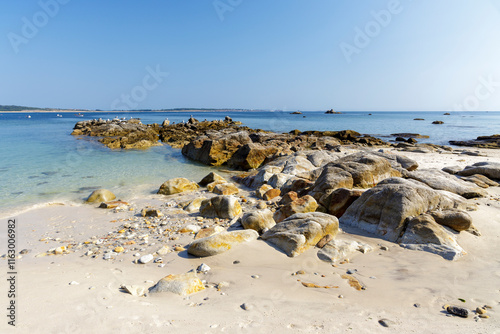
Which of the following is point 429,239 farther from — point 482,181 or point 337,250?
point 482,181

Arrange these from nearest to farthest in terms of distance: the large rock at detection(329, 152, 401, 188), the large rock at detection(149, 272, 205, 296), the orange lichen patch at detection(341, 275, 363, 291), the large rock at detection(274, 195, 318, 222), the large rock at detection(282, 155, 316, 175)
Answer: the large rock at detection(149, 272, 205, 296)
the orange lichen patch at detection(341, 275, 363, 291)
the large rock at detection(274, 195, 318, 222)
the large rock at detection(329, 152, 401, 188)
the large rock at detection(282, 155, 316, 175)

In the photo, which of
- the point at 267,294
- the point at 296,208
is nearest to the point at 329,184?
the point at 296,208

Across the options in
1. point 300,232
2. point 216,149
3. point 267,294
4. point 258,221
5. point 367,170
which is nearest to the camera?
point 267,294

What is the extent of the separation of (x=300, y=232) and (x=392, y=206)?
2.02 m

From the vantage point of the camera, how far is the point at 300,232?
16.5 feet

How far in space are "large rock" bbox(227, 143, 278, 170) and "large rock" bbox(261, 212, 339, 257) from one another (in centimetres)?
1010

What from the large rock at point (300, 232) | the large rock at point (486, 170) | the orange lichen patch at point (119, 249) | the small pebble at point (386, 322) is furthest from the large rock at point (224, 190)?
the large rock at point (486, 170)

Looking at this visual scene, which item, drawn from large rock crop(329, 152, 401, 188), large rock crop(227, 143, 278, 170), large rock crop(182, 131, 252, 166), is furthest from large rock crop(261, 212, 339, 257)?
large rock crop(182, 131, 252, 166)

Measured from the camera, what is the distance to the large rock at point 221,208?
285 inches

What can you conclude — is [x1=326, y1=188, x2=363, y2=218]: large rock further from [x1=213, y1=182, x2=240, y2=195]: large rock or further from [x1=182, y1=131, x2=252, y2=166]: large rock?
[x1=182, y1=131, x2=252, y2=166]: large rock

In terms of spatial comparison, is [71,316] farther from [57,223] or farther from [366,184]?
[366,184]

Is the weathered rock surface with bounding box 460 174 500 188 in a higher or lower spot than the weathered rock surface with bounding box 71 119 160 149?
higher

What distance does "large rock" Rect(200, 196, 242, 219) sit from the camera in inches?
285

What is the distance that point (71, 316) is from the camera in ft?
9.77
